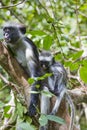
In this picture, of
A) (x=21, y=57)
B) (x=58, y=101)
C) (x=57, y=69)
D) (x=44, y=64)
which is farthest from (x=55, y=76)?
(x=21, y=57)

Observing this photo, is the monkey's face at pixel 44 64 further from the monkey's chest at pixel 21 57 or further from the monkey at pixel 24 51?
the monkey's chest at pixel 21 57

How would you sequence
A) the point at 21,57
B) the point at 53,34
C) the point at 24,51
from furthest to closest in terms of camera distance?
the point at 24,51, the point at 21,57, the point at 53,34

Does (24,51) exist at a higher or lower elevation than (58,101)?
higher

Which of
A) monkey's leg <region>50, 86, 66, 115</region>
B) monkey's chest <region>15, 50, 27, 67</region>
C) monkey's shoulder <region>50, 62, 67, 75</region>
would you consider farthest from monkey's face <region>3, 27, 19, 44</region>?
monkey's leg <region>50, 86, 66, 115</region>

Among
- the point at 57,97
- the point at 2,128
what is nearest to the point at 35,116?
the point at 2,128

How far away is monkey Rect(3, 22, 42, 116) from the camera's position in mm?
2944

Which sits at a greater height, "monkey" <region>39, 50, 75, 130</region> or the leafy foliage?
the leafy foliage

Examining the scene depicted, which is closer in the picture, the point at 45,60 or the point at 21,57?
the point at 21,57

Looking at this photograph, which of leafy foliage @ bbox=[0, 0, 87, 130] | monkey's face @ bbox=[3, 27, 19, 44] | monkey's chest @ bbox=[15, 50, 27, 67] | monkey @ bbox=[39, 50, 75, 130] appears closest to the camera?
leafy foliage @ bbox=[0, 0, 87, 130]

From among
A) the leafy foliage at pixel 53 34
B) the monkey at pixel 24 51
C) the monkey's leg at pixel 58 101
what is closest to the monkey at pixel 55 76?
the monkey's leg at pixel 58 101

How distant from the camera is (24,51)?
3166mm

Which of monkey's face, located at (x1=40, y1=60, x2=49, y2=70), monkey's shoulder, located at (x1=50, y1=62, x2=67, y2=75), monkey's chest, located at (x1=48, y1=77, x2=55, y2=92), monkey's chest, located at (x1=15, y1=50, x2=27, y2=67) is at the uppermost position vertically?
monkey's chest, located at (x1=15, y1=50, x2=27, y2=67)

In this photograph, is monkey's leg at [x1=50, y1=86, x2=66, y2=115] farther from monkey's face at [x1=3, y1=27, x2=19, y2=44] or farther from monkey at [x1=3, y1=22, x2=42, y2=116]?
monkey's face at [x1=3, y1=27, x2=19, y2=44]

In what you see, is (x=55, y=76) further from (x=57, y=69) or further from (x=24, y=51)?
(x=24, y=51)
